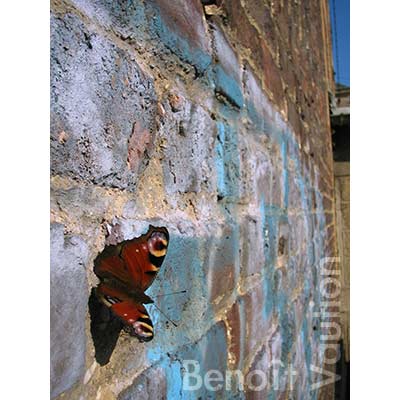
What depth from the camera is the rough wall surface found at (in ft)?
1.98

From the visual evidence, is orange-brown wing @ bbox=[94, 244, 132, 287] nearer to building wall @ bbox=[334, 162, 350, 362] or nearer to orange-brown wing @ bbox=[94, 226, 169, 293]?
orange-brown wing @ bbox=[94, 226, 169, 293]

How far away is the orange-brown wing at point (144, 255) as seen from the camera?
643mm

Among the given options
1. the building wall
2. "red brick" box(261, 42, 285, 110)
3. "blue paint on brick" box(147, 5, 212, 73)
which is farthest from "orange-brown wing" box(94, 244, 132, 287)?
the building wall

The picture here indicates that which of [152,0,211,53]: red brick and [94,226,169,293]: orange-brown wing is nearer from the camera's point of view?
[94,226,169,293]: orange-brown wing

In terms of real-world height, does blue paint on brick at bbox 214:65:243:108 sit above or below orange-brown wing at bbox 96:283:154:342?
above

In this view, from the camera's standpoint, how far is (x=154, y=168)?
0.82m

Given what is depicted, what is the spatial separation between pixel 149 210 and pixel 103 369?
0.24 m

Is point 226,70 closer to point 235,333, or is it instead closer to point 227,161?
point 227,161

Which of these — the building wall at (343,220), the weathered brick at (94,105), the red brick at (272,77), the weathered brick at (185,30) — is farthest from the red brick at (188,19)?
the building wall at (343,220)

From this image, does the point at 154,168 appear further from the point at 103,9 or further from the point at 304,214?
the point at 304,214

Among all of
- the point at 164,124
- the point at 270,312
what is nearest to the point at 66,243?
the point at 164,124

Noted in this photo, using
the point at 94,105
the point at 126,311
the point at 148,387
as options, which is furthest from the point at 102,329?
the point at 94,105

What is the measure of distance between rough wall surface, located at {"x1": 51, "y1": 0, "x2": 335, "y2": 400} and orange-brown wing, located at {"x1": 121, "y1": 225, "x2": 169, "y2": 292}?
5 centimetres

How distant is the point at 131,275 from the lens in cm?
64
